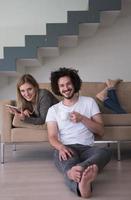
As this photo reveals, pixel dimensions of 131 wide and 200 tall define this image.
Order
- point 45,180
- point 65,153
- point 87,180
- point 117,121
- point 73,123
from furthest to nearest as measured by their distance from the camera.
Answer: point 117,121 < point 73,123 < point 45,180 < point 65,153 < point 87,180

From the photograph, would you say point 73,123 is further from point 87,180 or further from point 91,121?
point 87,180

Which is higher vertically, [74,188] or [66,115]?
[66,115]

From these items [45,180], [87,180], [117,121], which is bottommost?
[45,180]

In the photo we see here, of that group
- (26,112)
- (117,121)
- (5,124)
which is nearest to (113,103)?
(117,121)

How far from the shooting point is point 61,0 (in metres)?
5.31

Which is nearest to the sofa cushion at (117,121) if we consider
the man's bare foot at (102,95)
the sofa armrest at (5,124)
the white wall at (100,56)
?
the man's bare foot at (102,95)

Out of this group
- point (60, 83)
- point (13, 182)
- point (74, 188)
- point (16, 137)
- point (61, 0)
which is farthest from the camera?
point (61, 0)

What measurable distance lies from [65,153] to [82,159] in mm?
159

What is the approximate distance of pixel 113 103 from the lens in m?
3.65

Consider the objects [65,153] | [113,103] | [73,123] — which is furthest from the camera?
[113,103]

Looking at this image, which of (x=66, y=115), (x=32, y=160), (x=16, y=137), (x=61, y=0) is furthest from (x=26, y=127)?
(x=61, y=0)

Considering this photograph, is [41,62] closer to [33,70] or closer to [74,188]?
[33,70]

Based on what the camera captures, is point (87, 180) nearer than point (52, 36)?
Yes

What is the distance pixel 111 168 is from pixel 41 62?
9.58 feet
